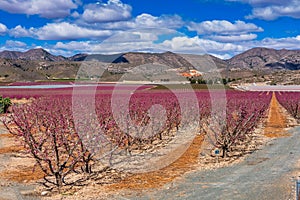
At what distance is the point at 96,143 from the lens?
36.6ft

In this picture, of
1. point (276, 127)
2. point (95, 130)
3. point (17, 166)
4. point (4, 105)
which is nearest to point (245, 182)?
point (95, 130)

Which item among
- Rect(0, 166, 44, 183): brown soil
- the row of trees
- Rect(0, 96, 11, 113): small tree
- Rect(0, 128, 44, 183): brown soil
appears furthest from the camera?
Rect(0, 96, 11, 113): small tree

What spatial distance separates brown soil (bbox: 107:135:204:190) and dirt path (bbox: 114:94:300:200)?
16.3 inches

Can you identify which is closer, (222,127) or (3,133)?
Answer: (222,127)

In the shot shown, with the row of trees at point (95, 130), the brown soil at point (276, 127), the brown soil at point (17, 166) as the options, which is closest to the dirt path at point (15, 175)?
the brown soil at point (17, 166)

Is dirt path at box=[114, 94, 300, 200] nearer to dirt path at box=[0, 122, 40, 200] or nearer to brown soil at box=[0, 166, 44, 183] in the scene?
dirt path at box=[0, 122, 40, 200]

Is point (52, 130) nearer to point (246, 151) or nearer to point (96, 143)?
point (96, 143)

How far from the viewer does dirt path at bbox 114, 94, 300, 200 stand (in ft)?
30.7

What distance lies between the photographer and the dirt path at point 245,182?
9.34m

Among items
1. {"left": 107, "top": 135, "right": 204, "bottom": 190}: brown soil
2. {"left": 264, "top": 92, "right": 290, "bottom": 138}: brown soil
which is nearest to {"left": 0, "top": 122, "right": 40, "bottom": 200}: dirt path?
{"left": 107, "top": 135, "right": 204, "bottom": 190}: brown soil

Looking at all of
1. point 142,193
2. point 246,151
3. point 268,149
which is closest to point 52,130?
point 142,193

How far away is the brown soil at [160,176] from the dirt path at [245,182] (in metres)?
0.41

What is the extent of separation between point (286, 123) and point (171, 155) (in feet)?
44.0

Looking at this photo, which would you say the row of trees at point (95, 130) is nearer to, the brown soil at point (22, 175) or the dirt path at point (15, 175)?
the brown soil at point (22, 175)
